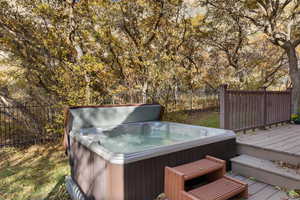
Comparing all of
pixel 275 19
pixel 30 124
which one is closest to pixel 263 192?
pixel 30 124

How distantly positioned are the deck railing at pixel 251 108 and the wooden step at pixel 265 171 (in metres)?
0.82

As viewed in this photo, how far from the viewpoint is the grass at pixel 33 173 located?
277 cm

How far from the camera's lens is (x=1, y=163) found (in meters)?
3.94

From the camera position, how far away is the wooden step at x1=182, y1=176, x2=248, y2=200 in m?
1.84

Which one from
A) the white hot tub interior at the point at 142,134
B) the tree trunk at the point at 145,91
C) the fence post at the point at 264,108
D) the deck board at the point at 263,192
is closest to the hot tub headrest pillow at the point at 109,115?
the white hot tub interior at the point at 142,134

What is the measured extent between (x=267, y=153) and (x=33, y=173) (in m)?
4.10

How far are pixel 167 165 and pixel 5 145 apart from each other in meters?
4.78

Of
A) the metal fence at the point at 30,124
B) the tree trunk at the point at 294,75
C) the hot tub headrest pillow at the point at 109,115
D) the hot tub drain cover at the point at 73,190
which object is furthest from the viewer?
the tree trunk at the point at 294,75

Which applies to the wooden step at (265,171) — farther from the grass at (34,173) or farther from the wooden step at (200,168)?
the grass at (34,173)

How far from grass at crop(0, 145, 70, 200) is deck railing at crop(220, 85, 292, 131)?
3127mm

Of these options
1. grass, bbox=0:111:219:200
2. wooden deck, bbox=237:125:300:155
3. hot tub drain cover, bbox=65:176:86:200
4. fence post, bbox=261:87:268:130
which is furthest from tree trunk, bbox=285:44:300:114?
grass, bbox=0:111:219:200

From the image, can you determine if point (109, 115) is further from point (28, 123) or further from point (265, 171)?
point (265, 171)

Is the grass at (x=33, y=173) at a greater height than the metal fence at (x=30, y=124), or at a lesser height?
lesser

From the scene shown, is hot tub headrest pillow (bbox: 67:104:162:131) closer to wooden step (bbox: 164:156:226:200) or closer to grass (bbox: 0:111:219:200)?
grass (bbox: 0:111:219:200)
